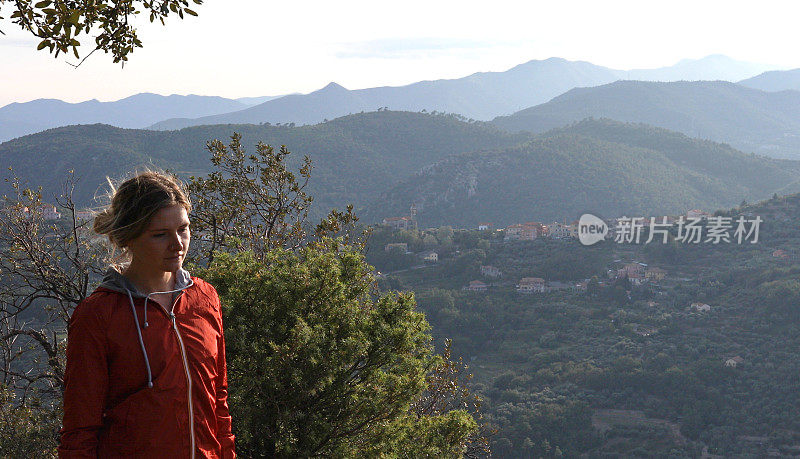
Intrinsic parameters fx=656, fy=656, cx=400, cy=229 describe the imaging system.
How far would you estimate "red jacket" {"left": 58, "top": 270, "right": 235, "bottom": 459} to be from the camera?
4.86ft

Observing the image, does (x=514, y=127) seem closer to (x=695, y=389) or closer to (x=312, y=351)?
(x=695, y=389)

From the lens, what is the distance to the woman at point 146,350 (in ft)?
4.88

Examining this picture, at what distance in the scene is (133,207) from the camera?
1.62 metres

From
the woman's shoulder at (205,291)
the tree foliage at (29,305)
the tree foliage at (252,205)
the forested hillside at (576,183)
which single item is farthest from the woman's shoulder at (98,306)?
the forested hillside at (576,183)

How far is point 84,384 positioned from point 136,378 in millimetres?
110

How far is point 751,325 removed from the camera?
95.8 ft

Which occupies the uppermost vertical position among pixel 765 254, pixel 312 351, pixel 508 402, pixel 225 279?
pixel 225 279

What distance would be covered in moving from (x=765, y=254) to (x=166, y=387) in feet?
136

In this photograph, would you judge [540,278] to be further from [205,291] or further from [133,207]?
[133,207]

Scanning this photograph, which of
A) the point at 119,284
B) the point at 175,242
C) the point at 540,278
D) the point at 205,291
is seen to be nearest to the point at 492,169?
the point at 540,278

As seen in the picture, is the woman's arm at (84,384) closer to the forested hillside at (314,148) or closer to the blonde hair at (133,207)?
the blonde hair at (133,207)

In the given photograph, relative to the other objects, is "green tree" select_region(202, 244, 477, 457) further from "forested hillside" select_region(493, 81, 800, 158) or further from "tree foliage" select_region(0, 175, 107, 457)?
"forested hillside" select_region(493, 81, 800, 158)

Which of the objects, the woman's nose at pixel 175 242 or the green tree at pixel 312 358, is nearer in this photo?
the woman's nose at pixel 175 242

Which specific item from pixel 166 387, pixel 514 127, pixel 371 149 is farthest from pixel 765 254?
pixel 514 127
